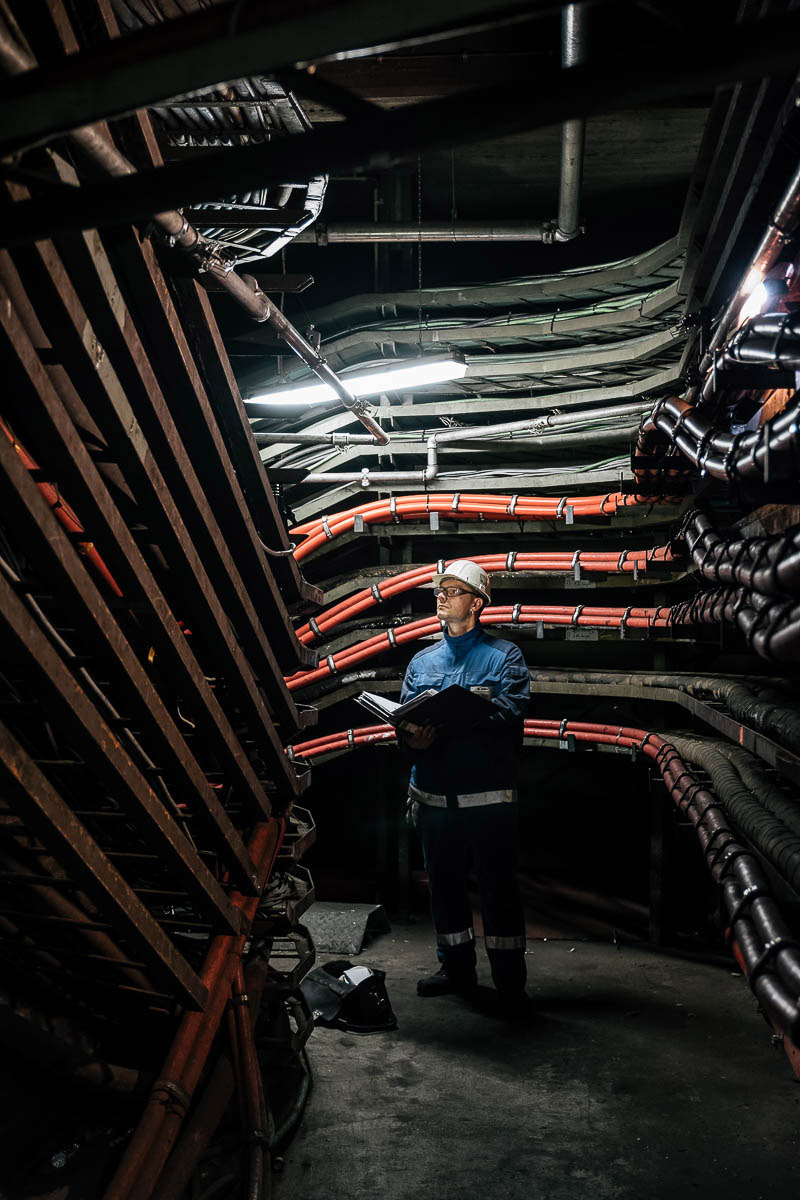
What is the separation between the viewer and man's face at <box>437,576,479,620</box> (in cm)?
519

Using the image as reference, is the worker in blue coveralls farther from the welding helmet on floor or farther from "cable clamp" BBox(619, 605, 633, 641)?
"cable clamp" BBox(619, 605, 633, 641)

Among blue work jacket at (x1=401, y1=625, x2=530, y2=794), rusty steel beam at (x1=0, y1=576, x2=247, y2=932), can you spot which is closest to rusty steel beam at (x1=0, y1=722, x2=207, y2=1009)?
rusty steel beam at (x1=0, y1=576, x2=247, y2=932)

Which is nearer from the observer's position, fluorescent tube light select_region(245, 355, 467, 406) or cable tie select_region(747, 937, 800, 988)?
cable tie select_region(747, 937, 800, 988)

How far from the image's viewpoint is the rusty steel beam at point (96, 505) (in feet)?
6.77

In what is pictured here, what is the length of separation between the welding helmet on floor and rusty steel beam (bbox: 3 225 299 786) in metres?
1.66

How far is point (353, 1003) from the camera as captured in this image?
14.5ft

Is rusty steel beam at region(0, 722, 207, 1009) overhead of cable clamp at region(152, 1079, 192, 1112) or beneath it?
overhead

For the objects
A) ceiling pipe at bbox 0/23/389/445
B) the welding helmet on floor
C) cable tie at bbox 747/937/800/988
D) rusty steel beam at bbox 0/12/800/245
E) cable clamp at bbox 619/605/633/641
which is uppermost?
ceiling pipe at bbox 0/23/389/445

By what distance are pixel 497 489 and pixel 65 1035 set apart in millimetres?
4282

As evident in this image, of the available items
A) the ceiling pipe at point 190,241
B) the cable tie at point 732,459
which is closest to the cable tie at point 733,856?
the cable tie at point 732,459

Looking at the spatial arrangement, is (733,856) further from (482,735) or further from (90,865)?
(482,735)

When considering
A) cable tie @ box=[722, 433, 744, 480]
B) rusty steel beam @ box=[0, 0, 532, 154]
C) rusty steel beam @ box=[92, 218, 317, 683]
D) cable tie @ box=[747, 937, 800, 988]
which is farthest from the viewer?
cable tie @ box=[722, 433, 744, 480]

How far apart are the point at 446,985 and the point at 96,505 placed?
3578mm

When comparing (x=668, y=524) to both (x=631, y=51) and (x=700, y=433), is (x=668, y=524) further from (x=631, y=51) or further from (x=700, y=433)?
(x=631, y=51)
